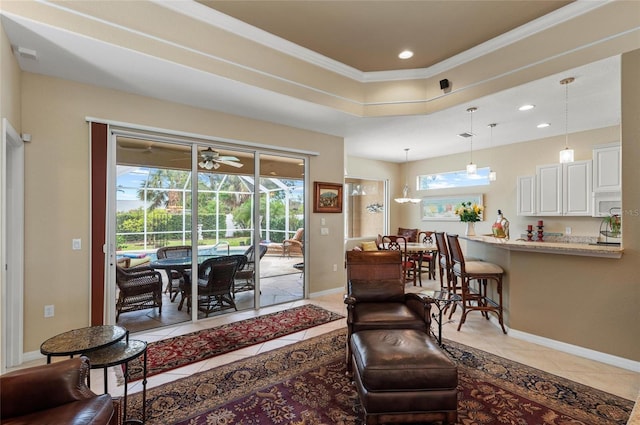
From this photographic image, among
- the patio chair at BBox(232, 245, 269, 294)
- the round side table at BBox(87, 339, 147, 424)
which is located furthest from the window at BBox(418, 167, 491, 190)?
the round side table at BBox(87, 339, 147, 424)

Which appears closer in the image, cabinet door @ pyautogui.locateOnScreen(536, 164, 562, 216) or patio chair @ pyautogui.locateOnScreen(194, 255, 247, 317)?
patio chair @ pyautogui.locateOnScreen(194, 255, 247, 317)

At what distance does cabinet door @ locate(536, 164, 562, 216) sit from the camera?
517 centimetres

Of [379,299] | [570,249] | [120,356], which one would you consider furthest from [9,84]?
[570,249]

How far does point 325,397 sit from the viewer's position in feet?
7.58

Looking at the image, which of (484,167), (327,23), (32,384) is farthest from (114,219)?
(484,167)

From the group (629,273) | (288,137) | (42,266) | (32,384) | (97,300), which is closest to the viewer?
(32,384)

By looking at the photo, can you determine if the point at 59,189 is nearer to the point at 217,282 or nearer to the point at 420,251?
the point at 217,282

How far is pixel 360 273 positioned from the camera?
3186 mm

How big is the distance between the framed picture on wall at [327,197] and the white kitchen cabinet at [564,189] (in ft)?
12.1

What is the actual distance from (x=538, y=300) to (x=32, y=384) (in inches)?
167

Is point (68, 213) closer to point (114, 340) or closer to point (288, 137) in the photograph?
point (114, 340)

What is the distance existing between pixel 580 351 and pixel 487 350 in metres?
0.88

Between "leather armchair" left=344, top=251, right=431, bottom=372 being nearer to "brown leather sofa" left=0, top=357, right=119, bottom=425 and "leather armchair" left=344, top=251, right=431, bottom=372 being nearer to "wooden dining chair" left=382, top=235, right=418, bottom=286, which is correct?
A: "brown leather sofa" left=0, top=357, right=119, bottom=425

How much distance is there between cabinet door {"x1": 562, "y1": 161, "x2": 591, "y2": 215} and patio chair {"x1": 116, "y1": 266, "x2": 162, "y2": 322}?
6490 millimetres
